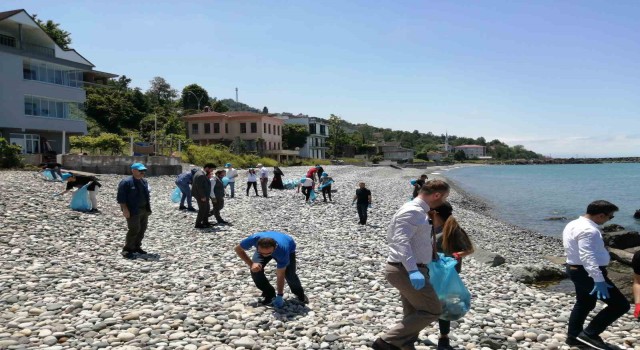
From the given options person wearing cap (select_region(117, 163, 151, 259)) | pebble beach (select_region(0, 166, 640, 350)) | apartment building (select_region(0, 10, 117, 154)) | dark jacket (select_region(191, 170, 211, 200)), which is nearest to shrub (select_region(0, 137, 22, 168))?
apartment building (select_region(0, 10, 117, 154))

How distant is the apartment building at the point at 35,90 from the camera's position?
33972 millimetres

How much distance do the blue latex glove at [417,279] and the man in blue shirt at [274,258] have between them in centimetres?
278

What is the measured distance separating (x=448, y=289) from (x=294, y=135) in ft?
279

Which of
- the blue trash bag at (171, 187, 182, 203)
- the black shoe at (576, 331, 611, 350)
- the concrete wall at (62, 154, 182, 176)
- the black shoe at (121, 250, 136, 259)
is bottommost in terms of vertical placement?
the black shoe at (576, 331, 611, 350)

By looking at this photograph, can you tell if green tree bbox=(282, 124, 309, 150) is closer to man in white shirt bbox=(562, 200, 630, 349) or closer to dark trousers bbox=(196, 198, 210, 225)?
dark trousers bbox=(196, 198, 210, 225)

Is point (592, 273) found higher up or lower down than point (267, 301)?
higher up

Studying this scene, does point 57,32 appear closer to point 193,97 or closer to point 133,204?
point 193,97

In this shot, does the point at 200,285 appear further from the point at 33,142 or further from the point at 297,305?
the point at 33,142

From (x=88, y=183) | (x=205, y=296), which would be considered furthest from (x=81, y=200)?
(x=205, y=296)

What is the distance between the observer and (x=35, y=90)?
35.7 m

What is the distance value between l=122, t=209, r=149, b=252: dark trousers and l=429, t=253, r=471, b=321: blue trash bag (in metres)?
7.28

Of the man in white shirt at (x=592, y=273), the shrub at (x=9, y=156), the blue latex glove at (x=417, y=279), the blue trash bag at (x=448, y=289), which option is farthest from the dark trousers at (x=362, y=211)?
the shrub at (x=9, y=156)

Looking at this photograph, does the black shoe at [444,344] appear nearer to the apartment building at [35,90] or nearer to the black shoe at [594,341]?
the black shoe at [594,341]

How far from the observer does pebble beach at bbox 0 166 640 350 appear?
6137 mm
